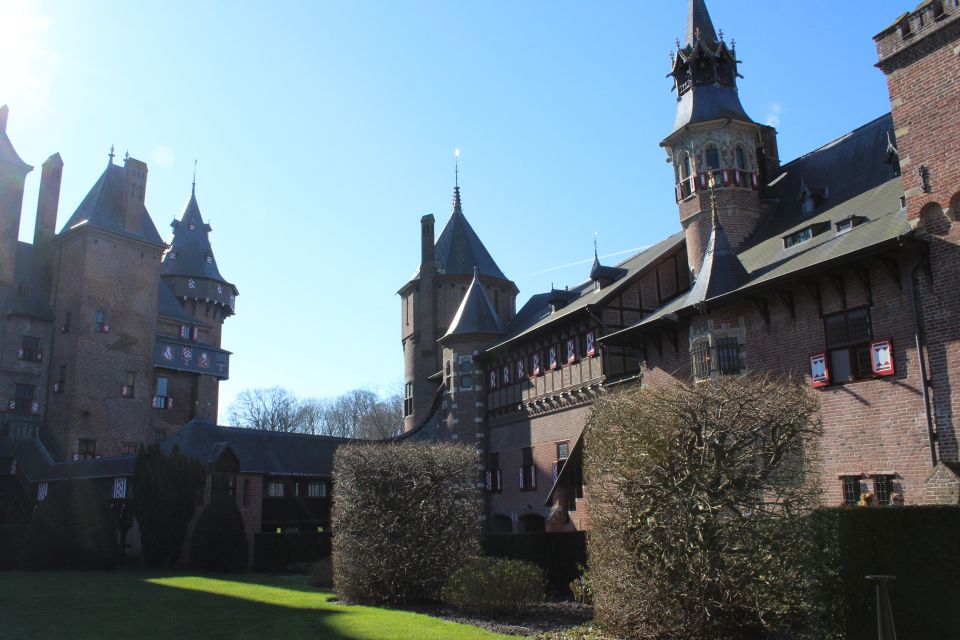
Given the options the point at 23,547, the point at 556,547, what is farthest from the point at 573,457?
the point at 23,547

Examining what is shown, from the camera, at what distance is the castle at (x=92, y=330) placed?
37.2 metres

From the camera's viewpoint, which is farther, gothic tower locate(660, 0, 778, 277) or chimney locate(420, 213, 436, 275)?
chimney locate(420, 213, 436, 275)

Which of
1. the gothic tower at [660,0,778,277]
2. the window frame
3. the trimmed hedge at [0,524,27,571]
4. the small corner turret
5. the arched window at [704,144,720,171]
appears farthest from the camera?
the small corner turret

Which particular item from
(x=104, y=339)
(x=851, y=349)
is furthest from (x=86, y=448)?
(x=851, y=349)

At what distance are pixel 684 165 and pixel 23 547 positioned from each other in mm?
26295

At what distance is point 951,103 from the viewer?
16.0 meters

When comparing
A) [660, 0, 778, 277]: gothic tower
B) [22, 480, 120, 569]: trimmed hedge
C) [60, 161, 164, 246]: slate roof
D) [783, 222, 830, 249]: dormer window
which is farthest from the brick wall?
[783, 222, 830, 249]: dormer window

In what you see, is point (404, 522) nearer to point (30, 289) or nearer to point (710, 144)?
point (710, 144)

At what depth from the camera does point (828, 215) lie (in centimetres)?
2108

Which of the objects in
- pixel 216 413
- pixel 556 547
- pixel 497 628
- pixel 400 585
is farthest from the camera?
pixel 216 413

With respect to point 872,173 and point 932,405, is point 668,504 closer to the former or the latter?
point 932,405

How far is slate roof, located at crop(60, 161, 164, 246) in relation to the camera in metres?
39.8

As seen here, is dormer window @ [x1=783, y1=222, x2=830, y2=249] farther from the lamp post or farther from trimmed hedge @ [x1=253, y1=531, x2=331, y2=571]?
trimmed hedge @ [x1=253, y1=531, x2=331, y2=571]

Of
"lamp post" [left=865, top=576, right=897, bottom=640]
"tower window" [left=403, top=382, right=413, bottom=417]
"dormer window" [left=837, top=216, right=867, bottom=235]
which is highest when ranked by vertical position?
"dormer window" [left=837, top=216, right=867, bottom=235]
